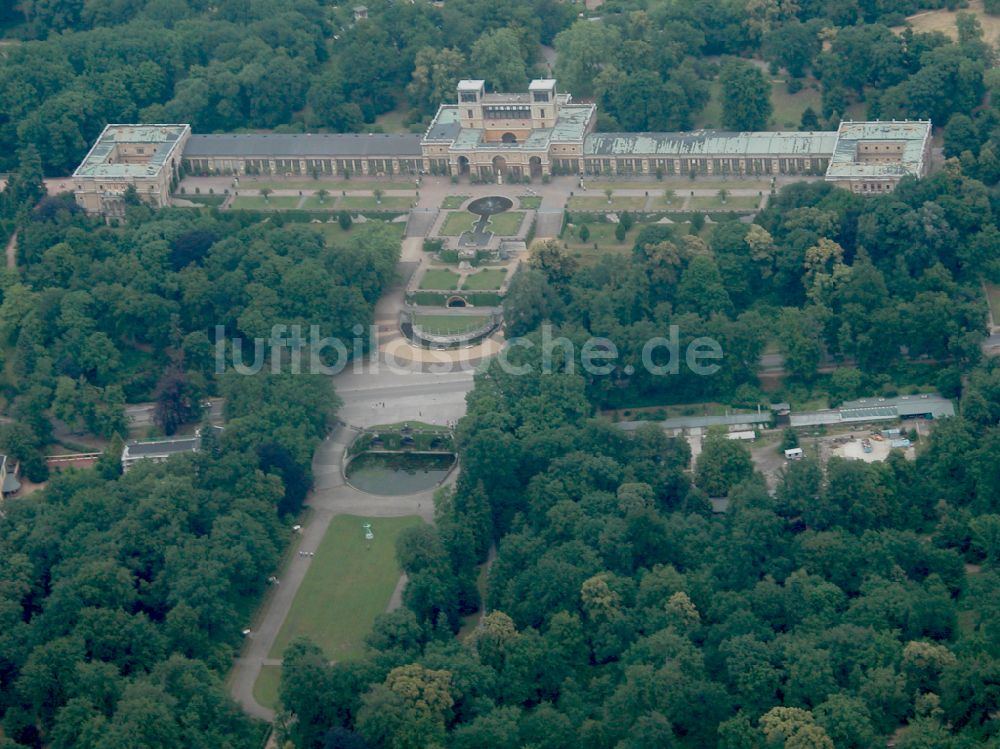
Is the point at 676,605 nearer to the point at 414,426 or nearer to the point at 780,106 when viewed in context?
the point at 414,426

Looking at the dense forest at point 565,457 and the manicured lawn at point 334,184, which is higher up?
the dense forest at point 565,457

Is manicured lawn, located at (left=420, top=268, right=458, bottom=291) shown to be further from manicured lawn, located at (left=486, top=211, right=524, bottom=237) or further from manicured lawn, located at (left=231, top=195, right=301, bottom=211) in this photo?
manicured lawn, located at (left=231, top=195, right=301, bottom=211)

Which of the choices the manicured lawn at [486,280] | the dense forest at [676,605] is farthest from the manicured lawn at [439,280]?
the dense forest at [676,605]

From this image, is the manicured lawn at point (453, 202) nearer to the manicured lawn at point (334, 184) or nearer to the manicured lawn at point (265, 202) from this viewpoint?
the manicured lawn at point (334, 184)

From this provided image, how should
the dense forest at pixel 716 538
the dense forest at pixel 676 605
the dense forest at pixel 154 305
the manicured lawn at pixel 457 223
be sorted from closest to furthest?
the dense forest at pixel 676 605 < the dense forest at pixel 716 538 < the dense forest at pixel 154 305 < the manicured lawn at pixel 457 223

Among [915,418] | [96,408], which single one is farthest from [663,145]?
[96,408]

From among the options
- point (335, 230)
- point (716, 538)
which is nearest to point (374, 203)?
point (335, 230)

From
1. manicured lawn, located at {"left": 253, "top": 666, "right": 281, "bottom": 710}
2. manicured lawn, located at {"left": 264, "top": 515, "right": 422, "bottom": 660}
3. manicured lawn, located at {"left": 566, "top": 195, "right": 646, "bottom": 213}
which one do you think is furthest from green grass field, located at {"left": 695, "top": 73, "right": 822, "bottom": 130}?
manicured lawn, located at {"left": 253, "top": 666, "right": 281, "bottom": 710}
